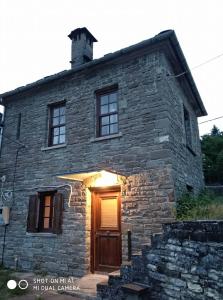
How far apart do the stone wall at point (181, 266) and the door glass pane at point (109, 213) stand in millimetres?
2001

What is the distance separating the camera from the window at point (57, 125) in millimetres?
8047

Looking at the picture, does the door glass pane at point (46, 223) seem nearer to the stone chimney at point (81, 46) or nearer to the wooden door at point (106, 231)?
the wooden door at point (106, 231)

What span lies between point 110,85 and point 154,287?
527 centimetres

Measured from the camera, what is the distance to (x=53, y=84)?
8.41 m

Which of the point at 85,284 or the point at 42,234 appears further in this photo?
the point at 42,234

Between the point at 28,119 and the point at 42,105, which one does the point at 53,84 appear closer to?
the point at 42,105

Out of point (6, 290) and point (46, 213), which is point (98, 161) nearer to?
point (46, 213)

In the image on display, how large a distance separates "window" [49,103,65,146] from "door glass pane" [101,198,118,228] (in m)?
2.53

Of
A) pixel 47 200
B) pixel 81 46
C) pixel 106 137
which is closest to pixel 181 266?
pixel 106 137

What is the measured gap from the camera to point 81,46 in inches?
339

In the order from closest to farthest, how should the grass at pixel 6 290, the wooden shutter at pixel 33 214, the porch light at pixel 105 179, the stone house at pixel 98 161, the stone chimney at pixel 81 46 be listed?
the grass at pixel 6 290
the stone house at pixel 98 161
the porch light at pixel 105 179
the wooden shutter at pixel 33 214
the stone chimney at pixel 81 46

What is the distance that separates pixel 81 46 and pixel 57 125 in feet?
9.65

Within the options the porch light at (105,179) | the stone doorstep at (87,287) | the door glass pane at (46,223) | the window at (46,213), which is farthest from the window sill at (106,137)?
the stone doorstep at (87,287)

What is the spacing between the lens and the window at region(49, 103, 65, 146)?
805cm
